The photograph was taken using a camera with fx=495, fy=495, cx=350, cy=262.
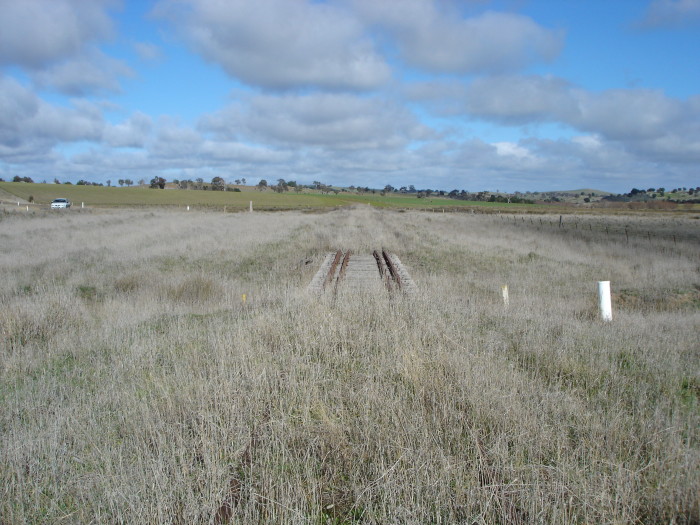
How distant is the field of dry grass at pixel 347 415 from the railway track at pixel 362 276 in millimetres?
1494

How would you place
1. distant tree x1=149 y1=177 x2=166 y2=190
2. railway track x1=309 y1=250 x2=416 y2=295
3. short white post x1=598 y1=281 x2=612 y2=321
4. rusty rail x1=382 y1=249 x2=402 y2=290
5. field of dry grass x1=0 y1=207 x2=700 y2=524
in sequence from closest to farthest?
1. field of dry grass x1=0 y1=207 x2=700 y2=524
2. short white post x1=598 y1=281 x2=612 y2=321
3. railway track x1=309 y1=250 x2=416 y2=295
4. rusty rail x1=382 y1=249 x2=402 y2=290
5. distant tree x1=149 y1=177 x2=166 y2=190

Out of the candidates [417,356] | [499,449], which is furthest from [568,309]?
[499,449]

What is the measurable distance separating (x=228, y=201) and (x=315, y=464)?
95.6 metres

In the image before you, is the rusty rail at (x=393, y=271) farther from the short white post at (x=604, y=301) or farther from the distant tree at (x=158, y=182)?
the distant tree at (x=158, y=182)

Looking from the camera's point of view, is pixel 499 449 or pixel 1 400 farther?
pixel 1 400

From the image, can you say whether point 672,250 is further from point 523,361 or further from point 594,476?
point 594,476

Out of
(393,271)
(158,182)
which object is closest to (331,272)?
(393,271)

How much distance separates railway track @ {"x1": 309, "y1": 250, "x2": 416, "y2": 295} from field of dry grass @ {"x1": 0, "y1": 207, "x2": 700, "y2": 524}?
1494 millimetres

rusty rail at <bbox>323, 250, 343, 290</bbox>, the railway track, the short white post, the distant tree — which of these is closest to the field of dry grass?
the short white post

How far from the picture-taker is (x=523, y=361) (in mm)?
5266

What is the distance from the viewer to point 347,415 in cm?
387

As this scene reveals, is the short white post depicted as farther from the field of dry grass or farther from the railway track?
the railway track

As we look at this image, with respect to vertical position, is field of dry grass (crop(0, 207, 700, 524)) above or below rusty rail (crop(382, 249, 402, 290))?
below

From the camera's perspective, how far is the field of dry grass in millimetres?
2863
